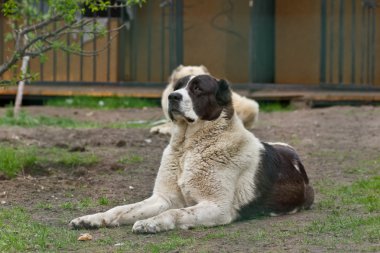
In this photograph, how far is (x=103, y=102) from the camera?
14836 mm

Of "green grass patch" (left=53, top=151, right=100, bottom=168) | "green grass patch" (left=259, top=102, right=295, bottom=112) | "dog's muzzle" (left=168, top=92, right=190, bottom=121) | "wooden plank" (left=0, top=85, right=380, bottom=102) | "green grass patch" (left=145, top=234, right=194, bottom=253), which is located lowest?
"green grass patch" (left=259, top=102, right=295, bottom=112)

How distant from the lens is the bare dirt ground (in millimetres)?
5910

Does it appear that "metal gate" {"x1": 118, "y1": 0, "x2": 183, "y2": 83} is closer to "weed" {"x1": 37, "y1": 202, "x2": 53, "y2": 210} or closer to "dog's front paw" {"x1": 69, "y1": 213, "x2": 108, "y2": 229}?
"weed" {"x1": 37, "y1": 202, "x2": 53, "y2": 210}

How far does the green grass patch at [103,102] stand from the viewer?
14.7m

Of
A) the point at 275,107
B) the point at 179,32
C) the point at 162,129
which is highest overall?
the point at 179,32

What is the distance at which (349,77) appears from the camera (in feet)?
50.9

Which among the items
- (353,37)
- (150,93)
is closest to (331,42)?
(353,37)

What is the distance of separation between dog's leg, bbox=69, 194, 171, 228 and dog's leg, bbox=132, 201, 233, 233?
0.32 meters

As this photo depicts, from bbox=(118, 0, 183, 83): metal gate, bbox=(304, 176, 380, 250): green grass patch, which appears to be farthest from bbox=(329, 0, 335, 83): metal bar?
bbox=(304, 176, 380, 250): green grass patch

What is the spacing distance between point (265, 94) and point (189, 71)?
3.04 metres

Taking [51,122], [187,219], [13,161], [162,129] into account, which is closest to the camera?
[187,219]

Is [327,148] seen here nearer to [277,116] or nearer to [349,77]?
[277,116]

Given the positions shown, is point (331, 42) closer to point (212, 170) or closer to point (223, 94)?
point (223, 94)

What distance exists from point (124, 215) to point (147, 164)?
274cm
